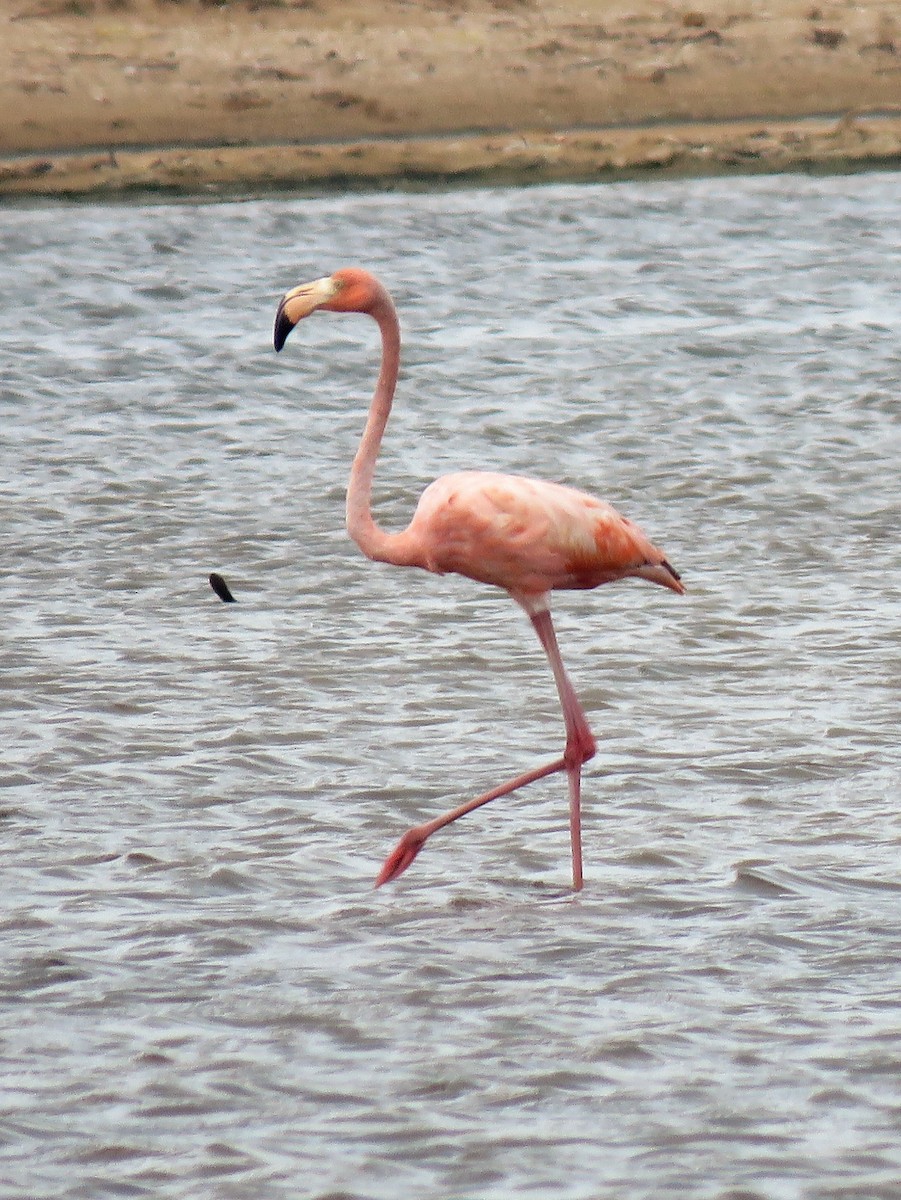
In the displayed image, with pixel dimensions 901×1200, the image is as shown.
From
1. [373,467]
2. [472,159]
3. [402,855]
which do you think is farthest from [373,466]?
[472,159]

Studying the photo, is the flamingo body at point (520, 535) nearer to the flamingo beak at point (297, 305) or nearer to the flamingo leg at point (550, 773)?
the flamingo leg at point (550, 773)

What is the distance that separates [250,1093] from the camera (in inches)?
173

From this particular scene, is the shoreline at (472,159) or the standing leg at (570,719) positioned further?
the shoreline at (472,159)

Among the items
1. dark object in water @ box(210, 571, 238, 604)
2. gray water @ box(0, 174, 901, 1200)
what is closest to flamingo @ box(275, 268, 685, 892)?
gray water @ box(0, 174, 901, 1200)

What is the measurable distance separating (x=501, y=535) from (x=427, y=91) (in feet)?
55.6

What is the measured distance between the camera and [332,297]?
6.09 m

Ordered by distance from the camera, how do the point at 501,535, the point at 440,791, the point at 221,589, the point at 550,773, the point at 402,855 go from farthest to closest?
the point at 221,589 → the point at 440,791 → the point at 550,773 → the point at 501,535 → the point at 402,855

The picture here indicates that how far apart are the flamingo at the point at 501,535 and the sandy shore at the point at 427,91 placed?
1511cm

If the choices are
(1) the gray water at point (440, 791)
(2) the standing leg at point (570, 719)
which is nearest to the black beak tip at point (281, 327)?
(2) the standing leg at point (570, 719)

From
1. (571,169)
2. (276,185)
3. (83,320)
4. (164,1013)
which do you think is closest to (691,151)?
(571,169)

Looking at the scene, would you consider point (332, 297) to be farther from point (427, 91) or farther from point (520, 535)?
point (427, 91)

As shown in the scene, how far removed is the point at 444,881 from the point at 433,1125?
1547 millimetres

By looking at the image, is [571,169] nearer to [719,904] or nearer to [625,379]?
[625,379]

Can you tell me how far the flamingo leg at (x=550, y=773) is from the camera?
5.67 meters
